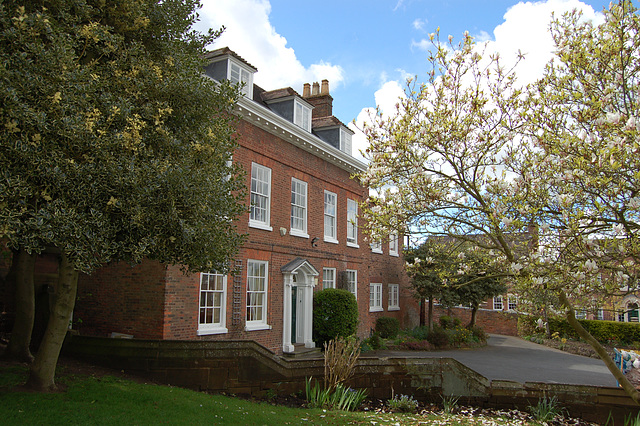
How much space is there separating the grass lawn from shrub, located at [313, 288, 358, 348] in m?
7.30

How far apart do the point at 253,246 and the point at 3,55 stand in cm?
963

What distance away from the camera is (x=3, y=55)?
19.9ft

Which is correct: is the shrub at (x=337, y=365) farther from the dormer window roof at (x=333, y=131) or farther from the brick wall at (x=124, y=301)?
the dormer window roof at (x=333, y=131)

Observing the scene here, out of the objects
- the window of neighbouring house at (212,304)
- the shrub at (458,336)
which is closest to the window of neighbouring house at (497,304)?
the shrub at (458,336)

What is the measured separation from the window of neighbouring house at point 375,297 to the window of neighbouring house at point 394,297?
4.84 feet

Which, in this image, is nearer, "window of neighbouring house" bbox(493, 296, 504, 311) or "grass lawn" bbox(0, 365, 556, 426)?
"grass lawn" bbox(0, 365, 556, 426)

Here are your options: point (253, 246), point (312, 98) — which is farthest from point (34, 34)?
point (312, 98)

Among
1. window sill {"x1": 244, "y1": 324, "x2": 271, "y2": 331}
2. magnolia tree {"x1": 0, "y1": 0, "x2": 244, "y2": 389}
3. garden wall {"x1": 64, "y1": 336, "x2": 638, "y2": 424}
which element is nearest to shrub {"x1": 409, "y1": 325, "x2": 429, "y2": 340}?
window sill {"x1": 244, "y1": 324, "x2": 271, "y2": 331}

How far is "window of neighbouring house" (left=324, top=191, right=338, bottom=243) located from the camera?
1970 cm

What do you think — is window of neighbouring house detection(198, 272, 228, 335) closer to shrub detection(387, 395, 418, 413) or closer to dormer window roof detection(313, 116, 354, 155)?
shrub detection(387, 395, 418, 413)

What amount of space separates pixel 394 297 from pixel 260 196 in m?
14.4

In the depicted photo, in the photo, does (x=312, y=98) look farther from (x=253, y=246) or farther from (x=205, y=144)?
(x=205, y=144)

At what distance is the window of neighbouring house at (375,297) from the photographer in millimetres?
24828

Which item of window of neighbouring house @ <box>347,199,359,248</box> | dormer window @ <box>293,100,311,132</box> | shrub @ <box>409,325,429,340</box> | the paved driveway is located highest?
dormer window @ <box>293,100,311,132</box>
